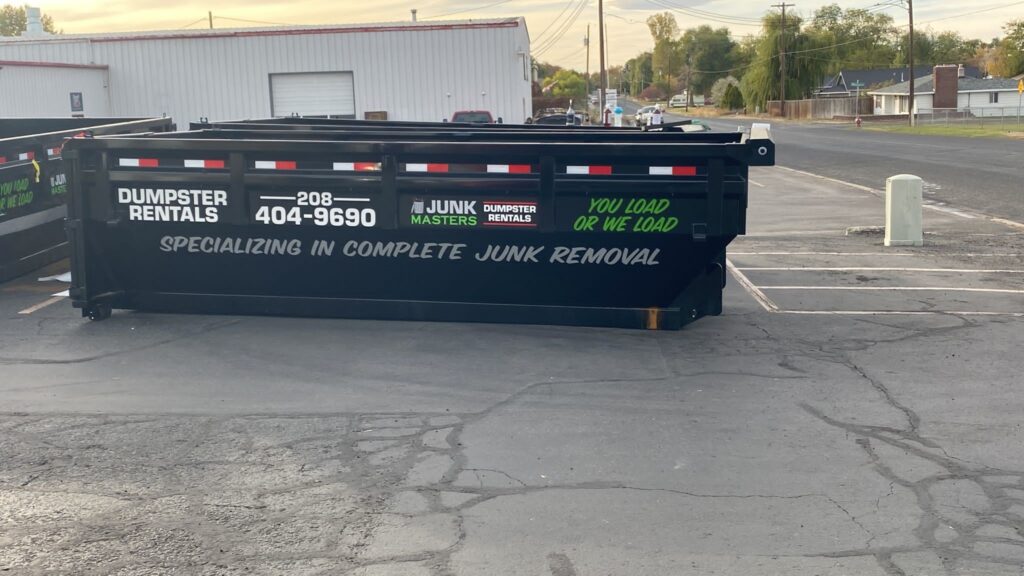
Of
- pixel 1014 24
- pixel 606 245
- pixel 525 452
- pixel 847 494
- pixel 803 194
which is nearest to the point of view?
pixel 847 494

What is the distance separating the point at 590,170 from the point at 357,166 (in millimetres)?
2019

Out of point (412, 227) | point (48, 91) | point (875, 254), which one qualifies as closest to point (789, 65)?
point (48, 91)

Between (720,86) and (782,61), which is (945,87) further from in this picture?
(720,86)

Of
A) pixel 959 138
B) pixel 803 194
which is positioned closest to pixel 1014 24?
pixel 959 138

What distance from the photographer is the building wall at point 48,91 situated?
3042 cm

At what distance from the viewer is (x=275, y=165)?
938 cm

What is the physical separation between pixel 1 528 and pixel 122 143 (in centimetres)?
516

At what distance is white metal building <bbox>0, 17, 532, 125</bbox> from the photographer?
121 feet

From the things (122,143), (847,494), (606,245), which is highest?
(122,143)

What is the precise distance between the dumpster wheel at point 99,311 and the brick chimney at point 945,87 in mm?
102038

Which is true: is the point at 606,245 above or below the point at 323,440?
above

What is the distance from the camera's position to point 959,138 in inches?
2144

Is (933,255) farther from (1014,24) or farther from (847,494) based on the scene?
(1014,24)

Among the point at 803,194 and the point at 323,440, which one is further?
the point at 803,194
